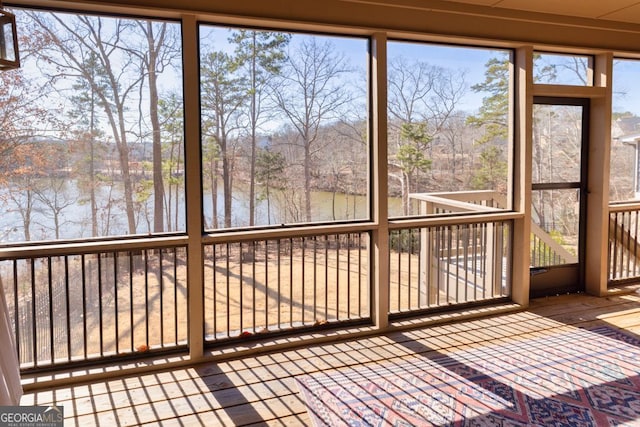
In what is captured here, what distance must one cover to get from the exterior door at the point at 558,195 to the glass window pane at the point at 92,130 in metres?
3.21

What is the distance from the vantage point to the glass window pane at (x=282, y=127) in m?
3.12

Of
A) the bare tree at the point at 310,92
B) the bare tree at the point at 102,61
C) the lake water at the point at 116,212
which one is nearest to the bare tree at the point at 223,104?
the lake water at the point at 116,212

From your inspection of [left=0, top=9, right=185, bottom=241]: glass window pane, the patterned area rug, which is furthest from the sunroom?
the patterned area rug

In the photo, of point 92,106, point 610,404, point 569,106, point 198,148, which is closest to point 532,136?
point 569,106

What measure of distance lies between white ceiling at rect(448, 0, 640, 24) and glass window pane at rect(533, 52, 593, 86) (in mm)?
386

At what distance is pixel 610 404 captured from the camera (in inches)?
98.3

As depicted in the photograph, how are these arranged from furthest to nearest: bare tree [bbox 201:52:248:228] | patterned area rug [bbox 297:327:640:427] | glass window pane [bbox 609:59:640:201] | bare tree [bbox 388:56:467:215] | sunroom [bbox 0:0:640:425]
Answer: glass window pane [bbox 609:59:640:201], bare tree [bbox 388:56:467:215], bare tree [bbox 201:52:248:228], sunroom [bbox 0:0:640:425], patterned area rug [bbox 297:327:640:427]

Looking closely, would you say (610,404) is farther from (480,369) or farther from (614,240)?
(614,240)

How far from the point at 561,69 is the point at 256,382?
3.77 m

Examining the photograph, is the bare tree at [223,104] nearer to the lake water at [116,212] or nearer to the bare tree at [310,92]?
the lake water at [116,212]

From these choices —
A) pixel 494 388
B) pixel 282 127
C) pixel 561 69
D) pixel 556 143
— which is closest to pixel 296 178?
pixel 282 127

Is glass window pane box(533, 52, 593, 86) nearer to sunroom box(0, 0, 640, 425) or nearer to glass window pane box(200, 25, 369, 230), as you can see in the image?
sunroom box(0, 0, 640, 425)

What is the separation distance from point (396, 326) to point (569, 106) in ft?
8.80

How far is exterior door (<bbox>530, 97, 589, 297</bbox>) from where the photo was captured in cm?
424
